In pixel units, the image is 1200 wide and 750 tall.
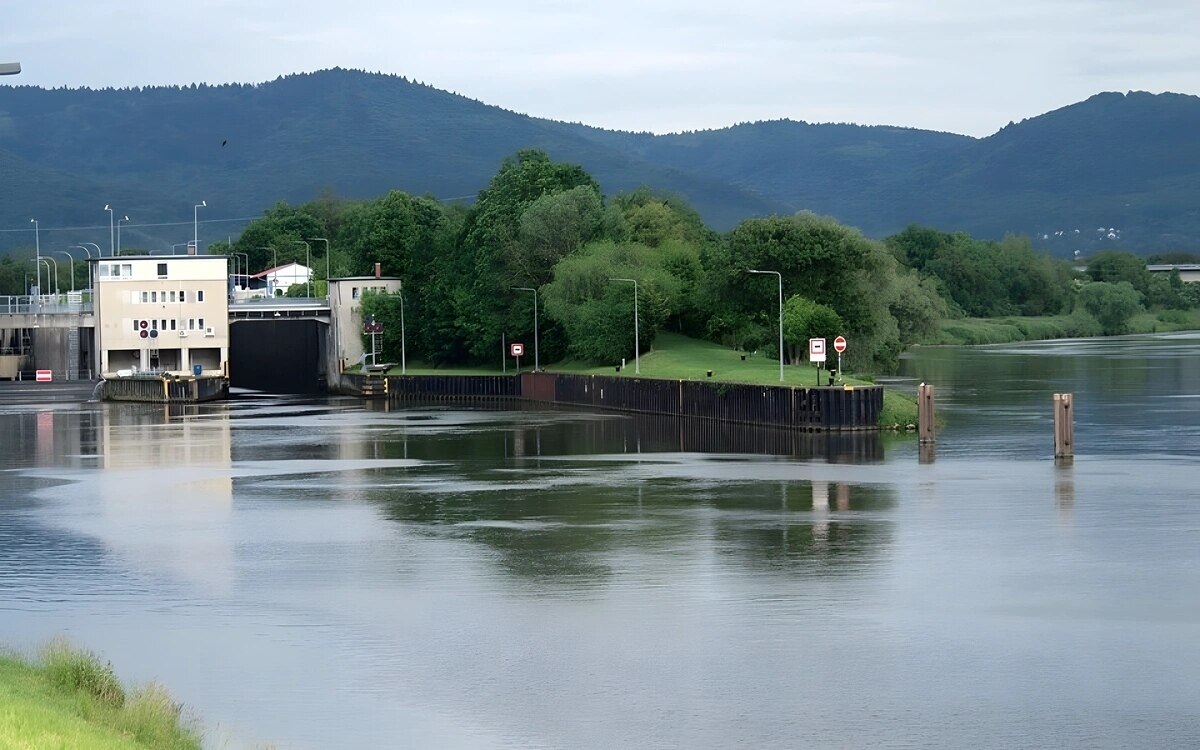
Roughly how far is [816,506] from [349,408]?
56311 millimetres

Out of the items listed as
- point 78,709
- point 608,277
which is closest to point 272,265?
point 608,277

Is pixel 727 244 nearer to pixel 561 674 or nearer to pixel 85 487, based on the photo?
pixel 85 487

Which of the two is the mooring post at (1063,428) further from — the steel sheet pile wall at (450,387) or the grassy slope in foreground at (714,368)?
the steel sheet pile wall at (450,387)

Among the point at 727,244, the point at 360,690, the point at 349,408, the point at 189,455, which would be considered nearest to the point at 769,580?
the point at 360,690

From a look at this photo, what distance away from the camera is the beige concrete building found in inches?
4109

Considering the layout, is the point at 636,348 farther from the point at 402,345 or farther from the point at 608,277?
the point at 402,345

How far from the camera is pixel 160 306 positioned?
104625 millimetres

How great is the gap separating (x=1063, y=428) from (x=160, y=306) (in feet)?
230

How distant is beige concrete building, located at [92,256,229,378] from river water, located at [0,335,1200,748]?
153 feet

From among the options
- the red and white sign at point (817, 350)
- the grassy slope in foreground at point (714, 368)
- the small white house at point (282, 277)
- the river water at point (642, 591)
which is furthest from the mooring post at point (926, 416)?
the small white house at point (282, 277)

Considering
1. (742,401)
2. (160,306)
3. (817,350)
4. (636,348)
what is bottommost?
(742,401)

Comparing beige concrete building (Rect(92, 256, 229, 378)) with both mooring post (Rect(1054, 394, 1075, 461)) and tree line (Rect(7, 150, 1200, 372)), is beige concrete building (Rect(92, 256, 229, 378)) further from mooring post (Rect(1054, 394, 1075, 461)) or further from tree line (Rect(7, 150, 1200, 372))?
mooring post (Rect(1054, 394, 1075, 461))

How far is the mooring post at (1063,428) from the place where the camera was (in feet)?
163

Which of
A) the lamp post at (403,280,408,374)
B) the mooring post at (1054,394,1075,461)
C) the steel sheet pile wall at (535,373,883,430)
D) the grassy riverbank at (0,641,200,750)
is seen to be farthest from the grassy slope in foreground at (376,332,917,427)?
the grassy riverbank at (0,641,200,750)
